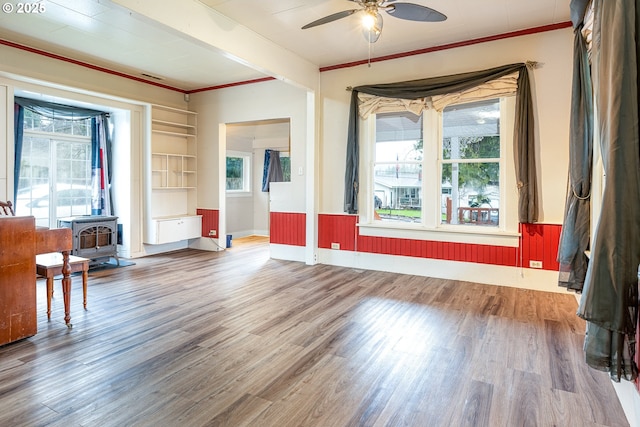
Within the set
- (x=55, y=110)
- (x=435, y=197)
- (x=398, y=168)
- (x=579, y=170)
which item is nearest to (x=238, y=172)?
(x=55, y=110)

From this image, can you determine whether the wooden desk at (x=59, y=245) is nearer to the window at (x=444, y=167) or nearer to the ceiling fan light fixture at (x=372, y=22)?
the ceiling fan light fixture at (x=372, y=22)

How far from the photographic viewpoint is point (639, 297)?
162 centimetres

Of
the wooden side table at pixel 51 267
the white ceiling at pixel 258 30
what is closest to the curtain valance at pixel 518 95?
the white ceiling at pixel 258 30

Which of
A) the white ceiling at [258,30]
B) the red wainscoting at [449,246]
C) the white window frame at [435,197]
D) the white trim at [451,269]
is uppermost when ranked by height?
the white ceiling at [258,30]

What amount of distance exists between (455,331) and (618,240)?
1.69 meters

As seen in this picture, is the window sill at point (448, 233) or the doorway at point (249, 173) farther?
the doorway at point (249, 173)

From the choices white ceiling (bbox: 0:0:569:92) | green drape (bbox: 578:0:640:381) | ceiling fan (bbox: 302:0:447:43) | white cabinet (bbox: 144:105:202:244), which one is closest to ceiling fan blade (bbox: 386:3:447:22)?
ceiling fan (bbox: 302:0:447:43)

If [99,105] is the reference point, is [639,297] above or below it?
below

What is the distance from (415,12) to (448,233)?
273cm

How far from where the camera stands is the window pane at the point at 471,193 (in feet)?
15.2

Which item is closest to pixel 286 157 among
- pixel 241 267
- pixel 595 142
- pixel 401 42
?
pixel 241 267

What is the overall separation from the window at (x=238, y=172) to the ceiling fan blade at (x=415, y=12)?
6.13 meters

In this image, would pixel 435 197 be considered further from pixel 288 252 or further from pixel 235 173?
pixel 235 173

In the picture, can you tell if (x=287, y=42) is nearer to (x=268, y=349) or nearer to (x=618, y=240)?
(x=268, y=349)
